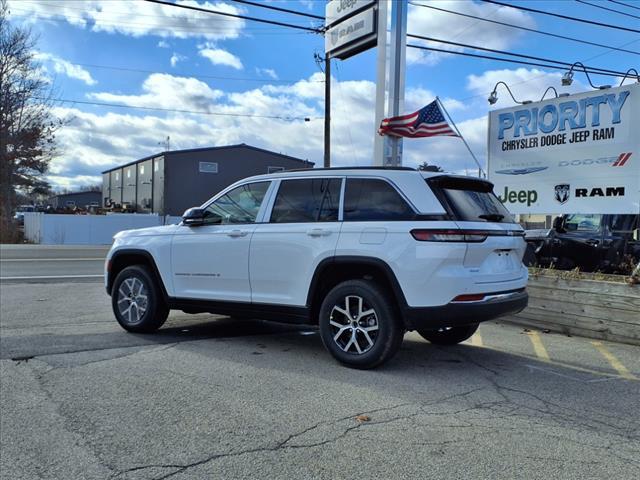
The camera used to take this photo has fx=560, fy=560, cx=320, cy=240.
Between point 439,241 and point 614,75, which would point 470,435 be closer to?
point 439,241

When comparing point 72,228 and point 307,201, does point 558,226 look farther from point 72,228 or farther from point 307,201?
point 72,228

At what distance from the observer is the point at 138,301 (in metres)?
7.14

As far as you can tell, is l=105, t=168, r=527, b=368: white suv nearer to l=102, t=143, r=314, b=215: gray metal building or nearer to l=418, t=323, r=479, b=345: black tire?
l=418, t=323, r=479, b=345: black tire

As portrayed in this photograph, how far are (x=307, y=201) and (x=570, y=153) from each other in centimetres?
538

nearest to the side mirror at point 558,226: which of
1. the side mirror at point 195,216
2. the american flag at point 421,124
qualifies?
the american flag at point 421,124

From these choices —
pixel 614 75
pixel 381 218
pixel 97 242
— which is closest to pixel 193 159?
pixel 97 242

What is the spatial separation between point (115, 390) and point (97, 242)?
31.8 meters

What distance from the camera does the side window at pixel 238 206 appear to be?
6.32m

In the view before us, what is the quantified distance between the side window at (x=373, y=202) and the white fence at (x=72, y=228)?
3103 centimetres

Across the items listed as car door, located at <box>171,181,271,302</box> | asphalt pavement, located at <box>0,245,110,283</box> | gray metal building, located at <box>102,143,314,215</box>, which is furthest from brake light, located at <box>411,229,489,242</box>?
gray metal building, located at <box>102,143,314,215</box>

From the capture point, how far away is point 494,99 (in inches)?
495

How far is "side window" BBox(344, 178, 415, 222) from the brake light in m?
0.20

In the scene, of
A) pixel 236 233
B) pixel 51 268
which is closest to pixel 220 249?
pixel 236 233

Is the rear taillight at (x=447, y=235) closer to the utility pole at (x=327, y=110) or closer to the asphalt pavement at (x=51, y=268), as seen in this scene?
→ the asphalt pavement at (x=51, y=268)
